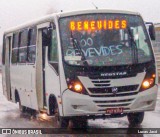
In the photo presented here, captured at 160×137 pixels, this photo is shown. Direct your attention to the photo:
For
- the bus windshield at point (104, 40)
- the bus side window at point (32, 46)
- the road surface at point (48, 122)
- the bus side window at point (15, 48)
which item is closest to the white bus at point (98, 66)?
the bus windshield at point (104, 40)

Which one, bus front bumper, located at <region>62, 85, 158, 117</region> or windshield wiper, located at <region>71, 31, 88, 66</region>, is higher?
windshield wiper, located at <region>71, 31, 88, 66</region>

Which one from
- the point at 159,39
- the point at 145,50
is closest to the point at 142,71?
the point at 145,50

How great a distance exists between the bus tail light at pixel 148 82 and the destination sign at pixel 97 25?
1354mm

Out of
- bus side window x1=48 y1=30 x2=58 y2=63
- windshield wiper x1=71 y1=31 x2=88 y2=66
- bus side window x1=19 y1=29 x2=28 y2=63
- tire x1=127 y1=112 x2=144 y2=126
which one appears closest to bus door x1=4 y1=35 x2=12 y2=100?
bus side window x1=19 y1=29 x2=28 y2=63

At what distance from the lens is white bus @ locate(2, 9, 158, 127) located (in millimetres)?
11344

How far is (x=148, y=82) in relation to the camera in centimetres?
1169

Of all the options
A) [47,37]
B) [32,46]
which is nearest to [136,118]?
[47,37]

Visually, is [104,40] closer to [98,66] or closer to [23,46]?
[98,66]

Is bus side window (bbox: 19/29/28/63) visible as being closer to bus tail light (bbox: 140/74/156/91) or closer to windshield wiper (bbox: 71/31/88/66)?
windshield wiper (bbox: 71/31/88/66)

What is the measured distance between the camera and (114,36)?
12000 mm

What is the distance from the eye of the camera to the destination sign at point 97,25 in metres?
11.9

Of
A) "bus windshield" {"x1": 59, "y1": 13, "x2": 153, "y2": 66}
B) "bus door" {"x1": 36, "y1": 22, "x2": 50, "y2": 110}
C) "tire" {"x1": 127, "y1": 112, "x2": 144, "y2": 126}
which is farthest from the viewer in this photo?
"bus door" {"x1": 36, "y1": 22, "x2": 50, "y2": 110}

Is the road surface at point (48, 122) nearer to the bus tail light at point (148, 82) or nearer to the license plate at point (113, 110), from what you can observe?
the license plate at point (113, 110)

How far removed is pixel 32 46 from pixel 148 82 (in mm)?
4304
